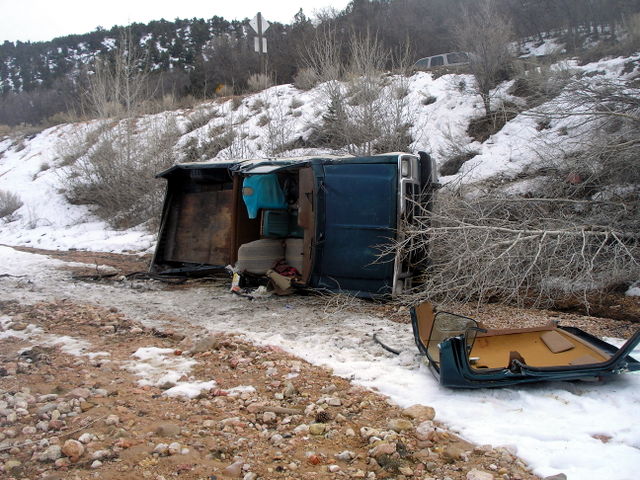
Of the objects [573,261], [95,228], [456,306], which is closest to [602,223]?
[573,261]

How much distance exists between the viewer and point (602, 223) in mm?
6449

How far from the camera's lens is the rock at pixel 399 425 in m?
2.95

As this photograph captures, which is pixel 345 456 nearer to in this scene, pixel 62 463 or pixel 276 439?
pixel 276 439

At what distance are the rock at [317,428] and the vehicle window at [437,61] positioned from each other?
21329 millimetres

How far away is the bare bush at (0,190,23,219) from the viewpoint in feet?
69.4

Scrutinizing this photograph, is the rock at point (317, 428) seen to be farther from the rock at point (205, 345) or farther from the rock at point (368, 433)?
the rock at point (205, 345)

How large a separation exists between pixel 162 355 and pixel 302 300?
100 inches

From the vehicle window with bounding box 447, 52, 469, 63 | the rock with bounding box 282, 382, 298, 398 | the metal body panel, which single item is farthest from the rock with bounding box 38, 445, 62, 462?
the vehicle window with bounding box 447, 52, 469, 63

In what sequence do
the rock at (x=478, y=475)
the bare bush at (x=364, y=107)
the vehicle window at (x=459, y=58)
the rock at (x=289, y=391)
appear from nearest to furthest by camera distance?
the rock at (x=478, y=475), the rock at (x=289, y=391), the bare bush at (x=364, y=107), the vehicle window at (x=459, y=58)

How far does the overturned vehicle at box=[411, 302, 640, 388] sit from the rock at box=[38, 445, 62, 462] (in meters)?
2.23

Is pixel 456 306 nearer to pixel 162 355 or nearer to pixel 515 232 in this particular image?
pixel 515 232

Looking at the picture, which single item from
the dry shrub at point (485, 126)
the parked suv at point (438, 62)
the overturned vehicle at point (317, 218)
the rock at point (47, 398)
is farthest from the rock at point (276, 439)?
the parked suv at point (438, 62)

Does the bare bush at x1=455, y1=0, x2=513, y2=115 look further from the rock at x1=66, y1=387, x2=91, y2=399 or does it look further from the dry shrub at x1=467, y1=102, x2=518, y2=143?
the rock at x1=66, y1=387, x2=91, y2=399

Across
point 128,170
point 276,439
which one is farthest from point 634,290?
point 128,170
